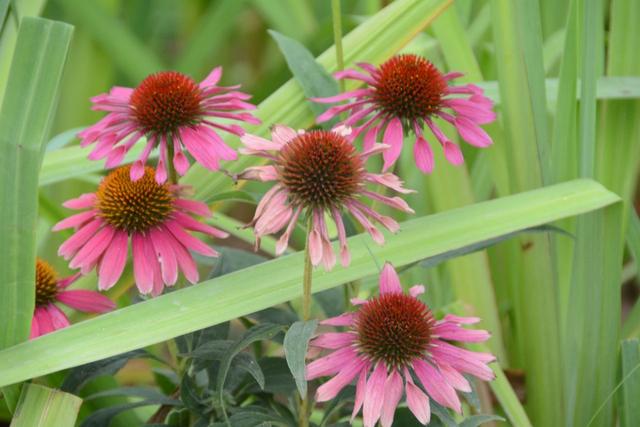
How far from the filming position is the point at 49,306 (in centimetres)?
79

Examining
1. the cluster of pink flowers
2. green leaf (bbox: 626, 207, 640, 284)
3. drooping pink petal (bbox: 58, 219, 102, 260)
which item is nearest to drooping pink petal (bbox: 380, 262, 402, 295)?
the cluster of pink flowers

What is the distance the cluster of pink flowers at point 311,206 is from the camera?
2.04ft

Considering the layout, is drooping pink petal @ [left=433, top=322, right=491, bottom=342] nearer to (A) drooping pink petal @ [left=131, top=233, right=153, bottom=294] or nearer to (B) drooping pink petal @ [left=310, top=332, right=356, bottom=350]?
(B) drooping pink petal @ [left=310, top=332, right=356, bottom=350]

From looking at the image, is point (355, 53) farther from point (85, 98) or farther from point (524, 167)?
point (85, 98)

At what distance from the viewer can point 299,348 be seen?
0.60 meters

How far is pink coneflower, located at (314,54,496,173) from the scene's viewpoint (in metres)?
0.75

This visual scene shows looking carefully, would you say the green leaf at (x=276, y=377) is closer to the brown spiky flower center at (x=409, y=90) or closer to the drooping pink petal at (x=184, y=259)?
the drooping pink petal at (x=184, y=259)

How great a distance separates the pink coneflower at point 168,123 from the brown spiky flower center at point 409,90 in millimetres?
105

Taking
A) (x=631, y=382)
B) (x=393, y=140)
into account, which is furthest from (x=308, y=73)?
(x=631, y=382)

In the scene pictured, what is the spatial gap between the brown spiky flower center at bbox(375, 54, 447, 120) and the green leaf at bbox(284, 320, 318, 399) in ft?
0.71

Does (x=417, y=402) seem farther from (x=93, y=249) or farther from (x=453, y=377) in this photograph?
(x=93, y=249)

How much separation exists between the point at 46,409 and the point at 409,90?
35cm

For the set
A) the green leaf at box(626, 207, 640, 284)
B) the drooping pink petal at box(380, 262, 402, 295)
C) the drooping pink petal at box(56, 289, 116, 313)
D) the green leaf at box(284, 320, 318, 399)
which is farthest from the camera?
the green leaf at box(626, 207, 640, 284)

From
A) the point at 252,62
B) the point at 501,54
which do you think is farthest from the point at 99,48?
the point at 501,54
